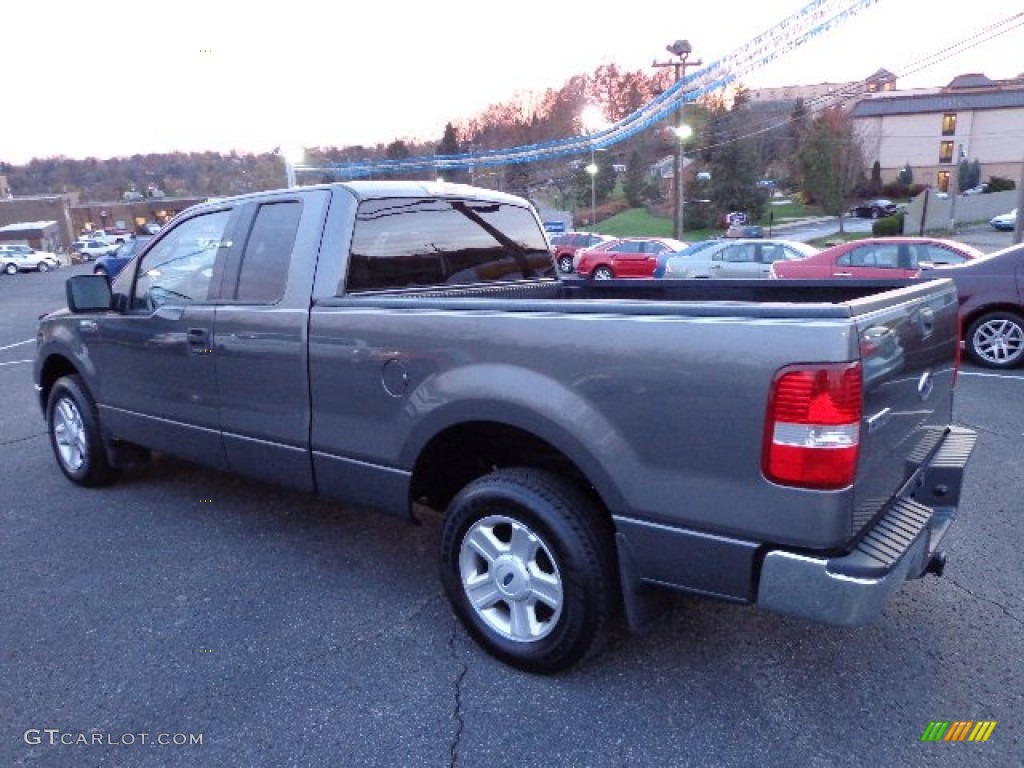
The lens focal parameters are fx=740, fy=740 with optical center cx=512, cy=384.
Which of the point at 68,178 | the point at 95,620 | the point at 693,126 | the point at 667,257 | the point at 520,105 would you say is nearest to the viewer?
the point at 95,620

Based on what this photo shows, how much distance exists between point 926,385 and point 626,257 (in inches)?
803

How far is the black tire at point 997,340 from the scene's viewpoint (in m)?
8.27

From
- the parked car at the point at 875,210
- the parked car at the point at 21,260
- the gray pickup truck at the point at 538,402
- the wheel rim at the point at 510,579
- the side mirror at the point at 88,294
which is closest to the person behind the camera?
the gray pickup truck at the point at 538,402

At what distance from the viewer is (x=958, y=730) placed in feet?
8.19

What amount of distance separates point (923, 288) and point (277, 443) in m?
2.91

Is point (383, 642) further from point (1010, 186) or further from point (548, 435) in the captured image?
point (1010, 186)

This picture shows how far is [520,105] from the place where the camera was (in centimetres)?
7412

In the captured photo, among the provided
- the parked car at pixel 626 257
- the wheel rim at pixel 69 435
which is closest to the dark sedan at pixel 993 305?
the wheel rim at pixel 69 435

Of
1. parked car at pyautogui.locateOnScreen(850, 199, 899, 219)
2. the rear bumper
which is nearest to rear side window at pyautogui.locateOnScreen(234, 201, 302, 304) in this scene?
the rear bumper

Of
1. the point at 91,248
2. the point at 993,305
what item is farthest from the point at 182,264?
the point at 91,248

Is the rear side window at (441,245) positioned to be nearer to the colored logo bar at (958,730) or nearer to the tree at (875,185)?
the colored logo bar at (958,730)

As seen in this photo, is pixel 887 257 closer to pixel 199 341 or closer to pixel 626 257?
pixel 199 341

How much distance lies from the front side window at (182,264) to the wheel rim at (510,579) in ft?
7.06

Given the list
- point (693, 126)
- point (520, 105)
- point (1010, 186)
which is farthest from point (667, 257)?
point (520, 105)
